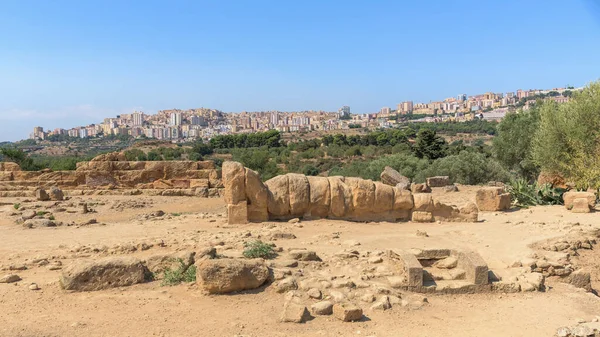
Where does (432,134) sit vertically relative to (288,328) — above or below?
above

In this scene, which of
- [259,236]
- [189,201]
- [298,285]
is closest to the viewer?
[298,285]

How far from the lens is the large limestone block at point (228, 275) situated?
6.27 m

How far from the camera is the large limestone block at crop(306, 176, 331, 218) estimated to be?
36.2 ft

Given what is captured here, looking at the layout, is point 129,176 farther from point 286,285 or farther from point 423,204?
point 286,285

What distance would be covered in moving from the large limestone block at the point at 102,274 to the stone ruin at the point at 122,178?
11691 millimetres

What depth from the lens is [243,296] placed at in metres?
6.33

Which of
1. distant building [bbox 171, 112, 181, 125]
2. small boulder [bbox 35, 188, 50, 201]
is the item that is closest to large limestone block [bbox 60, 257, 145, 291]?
small boulder [bbox 35, 188, 50, 201]

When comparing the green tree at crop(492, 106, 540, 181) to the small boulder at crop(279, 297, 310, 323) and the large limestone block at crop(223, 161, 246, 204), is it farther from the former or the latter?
the small boulder at crop(279, 297, 310, 323)

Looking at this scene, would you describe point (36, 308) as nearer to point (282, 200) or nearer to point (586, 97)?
point (282, 200)

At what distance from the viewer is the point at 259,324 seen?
555cm

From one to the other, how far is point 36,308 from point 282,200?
6.03 m

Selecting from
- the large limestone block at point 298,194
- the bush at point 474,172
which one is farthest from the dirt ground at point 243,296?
the bush at point 474,172

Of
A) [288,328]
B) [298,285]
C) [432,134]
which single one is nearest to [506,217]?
[298,285]

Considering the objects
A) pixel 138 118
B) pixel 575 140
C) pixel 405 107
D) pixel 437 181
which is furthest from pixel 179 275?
pixel 405 107
